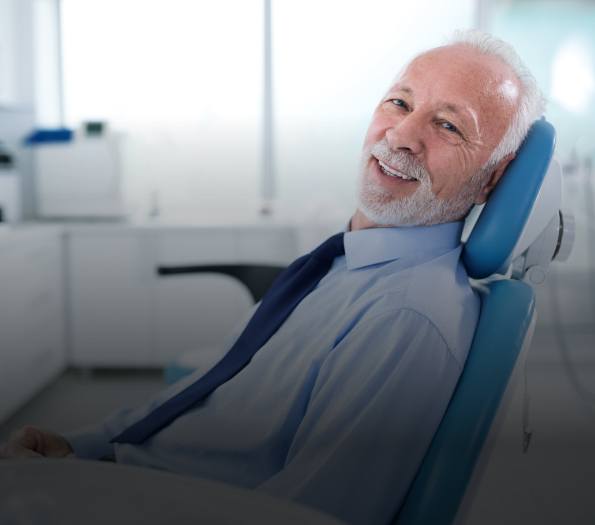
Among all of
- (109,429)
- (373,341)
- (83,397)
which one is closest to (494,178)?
(373,341)

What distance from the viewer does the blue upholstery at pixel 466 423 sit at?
576 mm

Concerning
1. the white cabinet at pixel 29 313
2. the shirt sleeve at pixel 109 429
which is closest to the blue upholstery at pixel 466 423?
the shirt sleeve at pixel 109 429

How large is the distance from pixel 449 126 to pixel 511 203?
5.3 inches

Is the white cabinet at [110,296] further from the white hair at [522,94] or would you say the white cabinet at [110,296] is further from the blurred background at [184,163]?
the white hair at [522,94]

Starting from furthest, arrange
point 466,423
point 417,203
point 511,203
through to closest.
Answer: point 417,203 → point 511,203 → point 466,423

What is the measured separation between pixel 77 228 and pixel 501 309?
183cm

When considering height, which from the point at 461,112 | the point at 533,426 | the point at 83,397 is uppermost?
the point at 461,112

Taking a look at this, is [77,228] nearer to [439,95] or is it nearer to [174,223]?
[174,223]

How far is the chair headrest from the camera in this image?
690 millimetres

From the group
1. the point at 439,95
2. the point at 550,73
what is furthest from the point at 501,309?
the point at 550,73

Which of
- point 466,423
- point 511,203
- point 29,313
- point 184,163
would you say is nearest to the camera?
point 466,423

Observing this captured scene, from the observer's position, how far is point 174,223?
7.23 feet

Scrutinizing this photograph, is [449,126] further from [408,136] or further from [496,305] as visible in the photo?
[496,305]

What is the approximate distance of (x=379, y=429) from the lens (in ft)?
2.05
